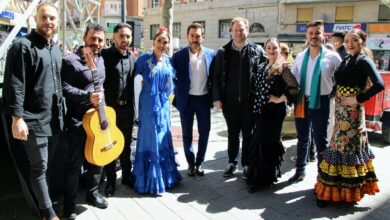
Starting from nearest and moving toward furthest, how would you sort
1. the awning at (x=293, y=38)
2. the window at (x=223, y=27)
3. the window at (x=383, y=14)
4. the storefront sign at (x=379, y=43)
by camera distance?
the storefront sign at (x=379, y=43) < the window at (x=383, y=14) < the awning at (x=293, y=38) < the window at (x=223, y=27)

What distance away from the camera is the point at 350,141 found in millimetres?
3791

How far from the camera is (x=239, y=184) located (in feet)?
15.0

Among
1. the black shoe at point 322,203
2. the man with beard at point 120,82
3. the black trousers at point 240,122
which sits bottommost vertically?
the black shoe at point 322,203

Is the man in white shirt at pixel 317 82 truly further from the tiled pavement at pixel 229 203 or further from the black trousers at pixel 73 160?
the black trousers at pixel 73 160

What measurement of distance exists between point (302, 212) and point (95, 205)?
87.6 inches

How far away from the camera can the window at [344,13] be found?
2414cm

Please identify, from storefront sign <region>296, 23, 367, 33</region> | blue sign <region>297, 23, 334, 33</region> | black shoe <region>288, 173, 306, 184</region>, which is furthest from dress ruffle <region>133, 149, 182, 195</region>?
blue sign <region>297, 23, 334, 33</region>

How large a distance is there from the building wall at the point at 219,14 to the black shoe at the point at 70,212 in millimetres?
26127

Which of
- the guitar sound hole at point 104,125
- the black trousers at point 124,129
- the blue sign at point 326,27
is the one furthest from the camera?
the blue sign at point 326,27

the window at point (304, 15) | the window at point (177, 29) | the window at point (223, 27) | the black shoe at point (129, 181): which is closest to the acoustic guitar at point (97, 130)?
the black shoe at point (129, 181)

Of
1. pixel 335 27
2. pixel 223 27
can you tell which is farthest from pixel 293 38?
pixel 223 27

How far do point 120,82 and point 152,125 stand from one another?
2.07ft

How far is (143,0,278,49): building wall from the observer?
27859 millimetres

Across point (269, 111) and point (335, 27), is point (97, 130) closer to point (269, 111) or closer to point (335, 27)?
point (269, 111)
